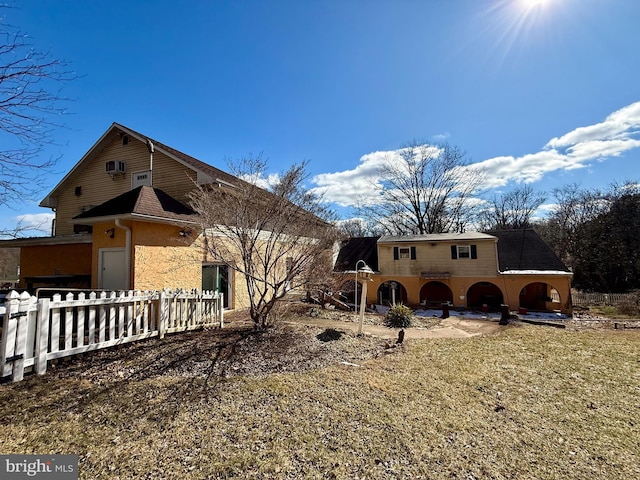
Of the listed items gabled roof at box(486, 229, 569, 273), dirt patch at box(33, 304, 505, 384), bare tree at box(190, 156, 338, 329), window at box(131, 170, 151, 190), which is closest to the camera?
dirt patch at box(33, 304, 505, 384)

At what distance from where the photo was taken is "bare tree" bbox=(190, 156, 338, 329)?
684 cm

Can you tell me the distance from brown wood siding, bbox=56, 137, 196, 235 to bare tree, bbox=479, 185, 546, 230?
31462 mm

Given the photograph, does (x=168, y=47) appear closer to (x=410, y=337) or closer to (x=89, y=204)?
(x=89, y=204)

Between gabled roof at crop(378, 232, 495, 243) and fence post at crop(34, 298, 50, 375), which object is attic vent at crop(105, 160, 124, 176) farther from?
gabled roof at crop(378, 232, 495, 243)

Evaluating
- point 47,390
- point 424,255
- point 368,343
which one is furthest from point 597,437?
point 424,255

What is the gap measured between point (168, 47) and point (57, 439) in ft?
34.2

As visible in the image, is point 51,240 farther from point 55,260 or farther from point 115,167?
point 115,167

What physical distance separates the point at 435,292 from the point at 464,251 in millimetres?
3991

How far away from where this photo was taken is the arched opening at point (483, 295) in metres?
18.5

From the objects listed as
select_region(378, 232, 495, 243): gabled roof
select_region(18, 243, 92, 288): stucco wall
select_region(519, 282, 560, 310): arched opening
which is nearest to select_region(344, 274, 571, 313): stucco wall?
select_region(519, 282, 560, 310): arched opening

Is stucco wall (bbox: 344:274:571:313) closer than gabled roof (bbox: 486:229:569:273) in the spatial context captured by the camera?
Yes

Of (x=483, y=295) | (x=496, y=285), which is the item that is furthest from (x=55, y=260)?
(x=483, y=295)

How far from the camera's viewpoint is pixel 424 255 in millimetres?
18812

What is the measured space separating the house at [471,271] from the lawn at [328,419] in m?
11.5
